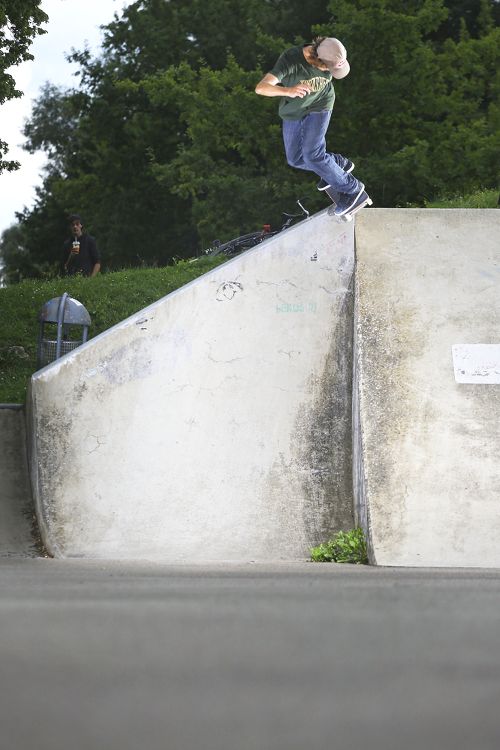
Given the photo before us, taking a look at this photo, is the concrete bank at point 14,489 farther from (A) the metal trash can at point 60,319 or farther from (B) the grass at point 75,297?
(B) the grass at point 75,297

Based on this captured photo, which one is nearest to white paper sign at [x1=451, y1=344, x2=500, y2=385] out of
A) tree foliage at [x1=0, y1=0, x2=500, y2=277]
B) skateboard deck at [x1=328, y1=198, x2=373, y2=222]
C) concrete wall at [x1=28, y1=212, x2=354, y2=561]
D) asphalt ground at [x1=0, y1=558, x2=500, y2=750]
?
concrete wall at [x1=28, y1=212, x2=354, y2=561]

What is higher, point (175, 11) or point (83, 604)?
point (175, 11)

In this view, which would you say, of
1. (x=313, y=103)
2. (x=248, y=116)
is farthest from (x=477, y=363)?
(x=248, y=116)

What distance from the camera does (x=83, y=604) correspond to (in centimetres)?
420

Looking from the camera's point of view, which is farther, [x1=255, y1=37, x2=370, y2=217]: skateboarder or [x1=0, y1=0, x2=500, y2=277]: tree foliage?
[x1=0, y1=0, x2=500, y2=277]: tree foliage

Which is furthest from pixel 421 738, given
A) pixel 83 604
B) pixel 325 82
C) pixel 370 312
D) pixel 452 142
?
pixel 452 142

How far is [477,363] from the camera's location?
7.62m

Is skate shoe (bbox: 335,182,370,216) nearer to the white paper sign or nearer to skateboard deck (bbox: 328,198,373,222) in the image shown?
skateboard deck (bbox: 328,198,373,222)

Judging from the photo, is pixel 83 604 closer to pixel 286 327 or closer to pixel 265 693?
pixel 265 693

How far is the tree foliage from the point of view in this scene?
1077 inches

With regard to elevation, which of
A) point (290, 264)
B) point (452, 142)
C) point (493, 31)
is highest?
point (493, 31)

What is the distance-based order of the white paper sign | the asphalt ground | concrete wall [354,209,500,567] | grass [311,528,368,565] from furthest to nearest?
the white paper sign, grass [311,528,368,565], concrete wall [354,209,500,567], the asphalt ground

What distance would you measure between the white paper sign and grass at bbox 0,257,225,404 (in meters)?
6.91

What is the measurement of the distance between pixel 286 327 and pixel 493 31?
23774 millimetres
